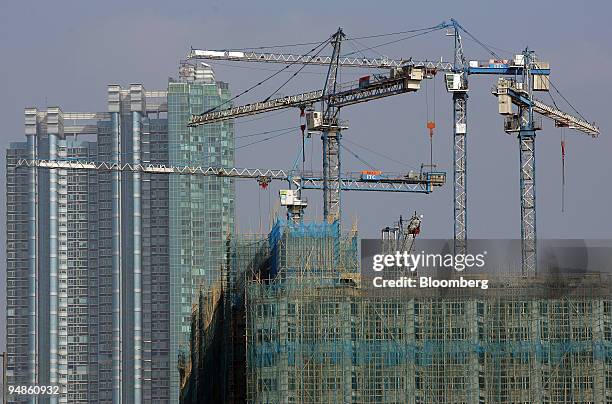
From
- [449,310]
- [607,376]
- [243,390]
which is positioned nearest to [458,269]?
[449,310]

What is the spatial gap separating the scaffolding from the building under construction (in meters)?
0.10

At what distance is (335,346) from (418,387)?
9.03 m

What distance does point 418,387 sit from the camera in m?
174

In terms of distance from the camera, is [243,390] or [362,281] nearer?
[362,281]

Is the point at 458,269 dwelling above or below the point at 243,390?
above

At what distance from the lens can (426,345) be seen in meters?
175

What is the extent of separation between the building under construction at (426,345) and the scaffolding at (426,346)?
3.8 inches

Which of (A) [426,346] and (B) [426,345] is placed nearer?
(A) [426,346]

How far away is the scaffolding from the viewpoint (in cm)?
17238

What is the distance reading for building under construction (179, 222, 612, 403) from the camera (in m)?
172

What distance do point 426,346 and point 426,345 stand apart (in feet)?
0.50

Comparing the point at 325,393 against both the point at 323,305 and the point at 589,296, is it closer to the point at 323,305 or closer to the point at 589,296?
the point at 323,305

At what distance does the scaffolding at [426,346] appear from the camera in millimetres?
172375

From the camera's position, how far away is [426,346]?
174 metres
